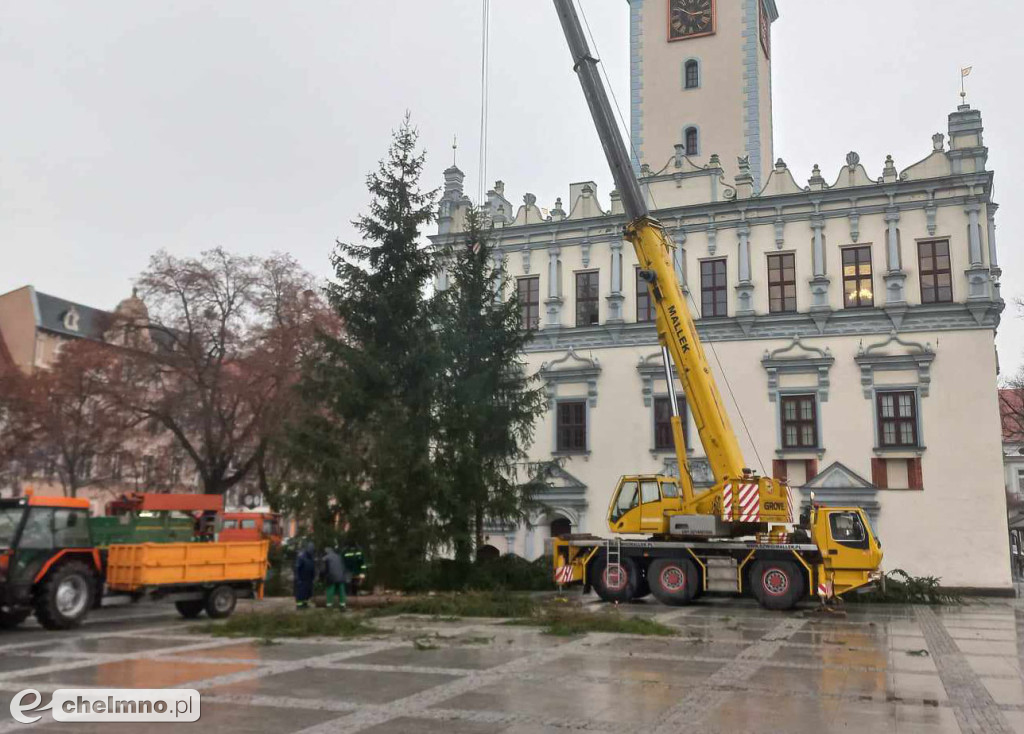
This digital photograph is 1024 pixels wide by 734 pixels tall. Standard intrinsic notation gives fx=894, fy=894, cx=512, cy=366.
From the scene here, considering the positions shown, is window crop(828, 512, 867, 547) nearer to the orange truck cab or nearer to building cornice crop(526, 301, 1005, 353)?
building cornice crop(526, 301, 1005, 353)

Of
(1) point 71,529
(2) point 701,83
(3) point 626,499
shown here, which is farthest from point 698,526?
(2) point 701,83

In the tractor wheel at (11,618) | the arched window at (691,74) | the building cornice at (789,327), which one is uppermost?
the arched window at (691,74)

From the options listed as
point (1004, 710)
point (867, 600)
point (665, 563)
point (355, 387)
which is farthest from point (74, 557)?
point (867, 600)

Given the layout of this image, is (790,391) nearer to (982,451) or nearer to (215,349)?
(982,451)

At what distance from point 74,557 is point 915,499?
23.2 meters

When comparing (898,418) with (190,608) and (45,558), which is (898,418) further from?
(45,558)

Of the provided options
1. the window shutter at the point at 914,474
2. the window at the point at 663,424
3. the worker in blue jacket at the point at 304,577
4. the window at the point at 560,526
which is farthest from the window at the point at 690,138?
the worker in blue jacket at the point at 304,577

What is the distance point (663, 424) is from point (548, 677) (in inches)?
807

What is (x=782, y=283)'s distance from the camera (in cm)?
3022

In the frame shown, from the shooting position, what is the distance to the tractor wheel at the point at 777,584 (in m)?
19.8

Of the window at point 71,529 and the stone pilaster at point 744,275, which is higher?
the stone pilaster at point 744,275

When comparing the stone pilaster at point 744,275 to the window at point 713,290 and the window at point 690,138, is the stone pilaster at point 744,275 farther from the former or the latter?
the window at point 690,138

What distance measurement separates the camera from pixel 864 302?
2916 centimetres

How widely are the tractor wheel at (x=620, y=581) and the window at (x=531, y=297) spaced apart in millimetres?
13305
